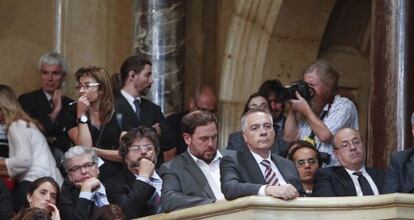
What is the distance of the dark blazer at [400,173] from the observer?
11.4 meters

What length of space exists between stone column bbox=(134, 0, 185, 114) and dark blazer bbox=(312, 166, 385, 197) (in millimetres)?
3321

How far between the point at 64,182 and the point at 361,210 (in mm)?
2698

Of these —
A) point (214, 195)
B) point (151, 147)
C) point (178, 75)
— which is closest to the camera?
point (214, 195)

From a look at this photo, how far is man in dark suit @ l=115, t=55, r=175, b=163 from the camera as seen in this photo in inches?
539

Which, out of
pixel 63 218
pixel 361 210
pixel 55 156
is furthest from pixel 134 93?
pixel 361 210

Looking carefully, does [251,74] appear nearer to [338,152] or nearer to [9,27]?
[9,27]

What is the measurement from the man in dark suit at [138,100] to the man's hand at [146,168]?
1319mm

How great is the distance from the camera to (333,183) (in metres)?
11.8

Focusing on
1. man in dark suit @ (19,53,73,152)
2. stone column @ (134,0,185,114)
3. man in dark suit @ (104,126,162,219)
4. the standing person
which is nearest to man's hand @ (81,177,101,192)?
man in dark suit @ (104,126,162,219)

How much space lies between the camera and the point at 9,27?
613 inches

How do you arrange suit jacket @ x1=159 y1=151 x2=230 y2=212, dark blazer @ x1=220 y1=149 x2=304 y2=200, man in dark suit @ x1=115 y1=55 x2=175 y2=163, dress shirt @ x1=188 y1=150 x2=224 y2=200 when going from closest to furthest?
dark blazer @ x1=220 y1=149 x2=304 y2=200
suit jacket @ x1=159 y1=151 x2=230 y2=212
dress shirt @ x1=188 y1=150 x2=224 y2=200
man in dark suit @ x1=115 y1=55 x2=175 y2=163

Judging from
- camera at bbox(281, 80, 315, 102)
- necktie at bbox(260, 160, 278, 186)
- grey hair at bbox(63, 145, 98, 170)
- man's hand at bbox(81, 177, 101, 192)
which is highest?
camera at bbox(281, 80, 315, 102)

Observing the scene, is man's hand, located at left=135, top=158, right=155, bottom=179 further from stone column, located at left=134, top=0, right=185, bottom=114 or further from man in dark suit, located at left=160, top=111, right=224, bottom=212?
stone column, located at left=134, top=0, right=185, bottom=114

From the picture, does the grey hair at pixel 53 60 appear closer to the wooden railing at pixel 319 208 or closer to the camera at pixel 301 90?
the camera at pixel 301 90
